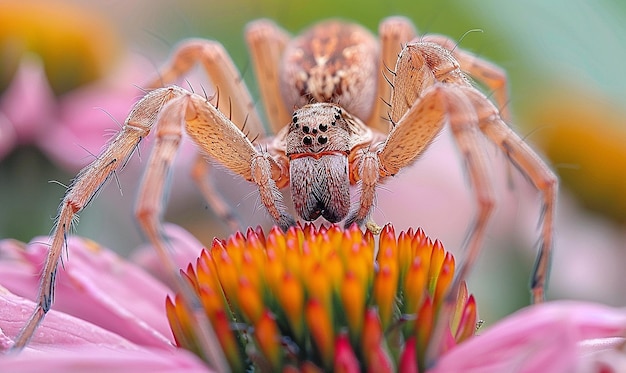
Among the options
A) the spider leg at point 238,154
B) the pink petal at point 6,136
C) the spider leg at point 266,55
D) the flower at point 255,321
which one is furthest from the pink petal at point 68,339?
the spider leg at point 266,55

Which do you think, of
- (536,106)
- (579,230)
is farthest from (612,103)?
(579,230)

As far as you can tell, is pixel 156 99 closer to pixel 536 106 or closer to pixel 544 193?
pixel 544 193

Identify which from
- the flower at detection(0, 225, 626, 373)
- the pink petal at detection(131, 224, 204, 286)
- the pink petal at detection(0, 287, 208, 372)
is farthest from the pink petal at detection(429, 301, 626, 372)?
the pink petal at detection(131, 224, 204, 286)

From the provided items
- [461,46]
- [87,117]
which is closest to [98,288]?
[87,117]

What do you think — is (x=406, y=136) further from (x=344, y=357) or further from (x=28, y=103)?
(x=28, y=103)

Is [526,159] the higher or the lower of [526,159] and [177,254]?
the higher

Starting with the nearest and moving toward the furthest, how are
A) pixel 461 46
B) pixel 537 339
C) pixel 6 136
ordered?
1. pixel 537 339
2. pixel 6 136
3. pixel 461 46

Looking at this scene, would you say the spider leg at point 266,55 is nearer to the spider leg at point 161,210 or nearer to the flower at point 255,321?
the flower at point 255,321

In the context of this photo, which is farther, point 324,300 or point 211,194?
point 211,194
